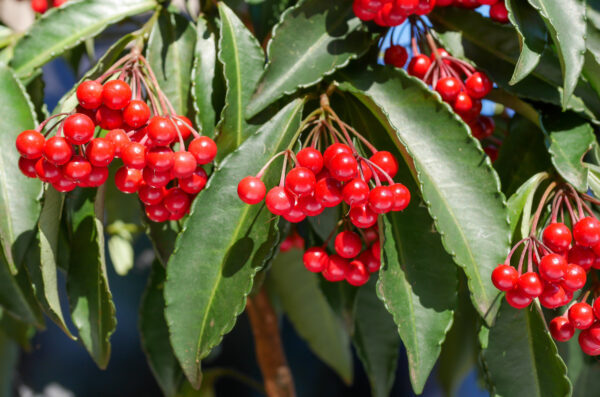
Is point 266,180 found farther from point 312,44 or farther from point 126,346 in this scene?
point 126,346

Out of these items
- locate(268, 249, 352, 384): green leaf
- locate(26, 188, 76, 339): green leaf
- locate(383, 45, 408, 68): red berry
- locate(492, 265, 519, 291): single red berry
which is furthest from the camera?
locate(268, 249, 352, 384): green leaf

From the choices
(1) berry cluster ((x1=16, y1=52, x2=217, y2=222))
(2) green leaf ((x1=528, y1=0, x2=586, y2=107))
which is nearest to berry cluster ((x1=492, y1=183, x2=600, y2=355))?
(2) green leaf ((x1=528, y1=0, x2=586, y2=107))

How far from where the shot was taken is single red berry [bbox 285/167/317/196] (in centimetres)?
67

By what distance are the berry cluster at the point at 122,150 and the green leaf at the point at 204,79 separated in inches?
2.2

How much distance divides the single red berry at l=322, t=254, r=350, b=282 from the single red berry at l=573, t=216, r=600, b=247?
30 centimetres

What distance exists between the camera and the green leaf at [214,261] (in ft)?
2.41

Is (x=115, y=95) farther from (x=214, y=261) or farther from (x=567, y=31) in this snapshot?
(x=567, y=31)

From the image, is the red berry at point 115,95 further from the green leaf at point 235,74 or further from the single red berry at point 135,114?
the green leaf at point 235,74

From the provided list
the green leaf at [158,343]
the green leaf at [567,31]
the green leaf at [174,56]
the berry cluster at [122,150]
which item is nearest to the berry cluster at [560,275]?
the green leaf at [567,31]

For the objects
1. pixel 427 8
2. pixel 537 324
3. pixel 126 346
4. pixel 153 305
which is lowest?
pixel 126 346

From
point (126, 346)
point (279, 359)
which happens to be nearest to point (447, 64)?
point (279, 359)

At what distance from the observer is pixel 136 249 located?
6.35ft

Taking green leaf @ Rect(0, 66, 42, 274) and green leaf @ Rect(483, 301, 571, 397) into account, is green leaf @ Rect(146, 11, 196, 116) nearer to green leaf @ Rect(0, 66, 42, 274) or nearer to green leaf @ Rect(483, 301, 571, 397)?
green leaf @ Rect(0, 66, 42, 274)

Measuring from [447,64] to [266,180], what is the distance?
1.09 feet
